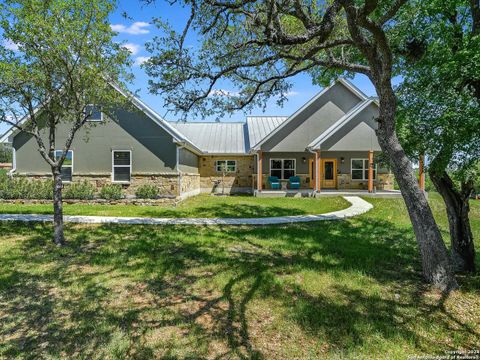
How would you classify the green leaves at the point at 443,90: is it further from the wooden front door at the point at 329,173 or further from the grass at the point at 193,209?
the wooden front door at the point at 329,173

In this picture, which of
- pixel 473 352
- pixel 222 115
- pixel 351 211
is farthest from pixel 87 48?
pixel 351 211

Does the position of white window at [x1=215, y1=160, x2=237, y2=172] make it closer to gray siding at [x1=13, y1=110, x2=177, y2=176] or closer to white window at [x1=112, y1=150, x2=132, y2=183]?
gray siding at [x1=13, y1=110, x2=177, y2=176]

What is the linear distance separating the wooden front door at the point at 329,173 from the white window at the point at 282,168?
2.27 meters

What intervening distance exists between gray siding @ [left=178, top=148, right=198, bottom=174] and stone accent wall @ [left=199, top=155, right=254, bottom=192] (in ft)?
4.06

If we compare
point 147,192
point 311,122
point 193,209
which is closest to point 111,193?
point 147,192

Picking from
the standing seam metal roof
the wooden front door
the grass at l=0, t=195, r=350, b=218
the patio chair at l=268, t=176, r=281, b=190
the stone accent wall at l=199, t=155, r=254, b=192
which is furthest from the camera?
the standing seam metal roof

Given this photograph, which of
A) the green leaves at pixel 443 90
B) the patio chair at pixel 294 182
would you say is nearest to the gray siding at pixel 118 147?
the patio chair at pixel 294 182

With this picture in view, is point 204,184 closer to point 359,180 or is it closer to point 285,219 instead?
point 359,180

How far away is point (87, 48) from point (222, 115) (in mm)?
3811

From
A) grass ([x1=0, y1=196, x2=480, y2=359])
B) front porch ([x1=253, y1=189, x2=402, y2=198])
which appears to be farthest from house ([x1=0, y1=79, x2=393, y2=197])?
grass ([x1=0, y1=196, x2=480, y2=359])

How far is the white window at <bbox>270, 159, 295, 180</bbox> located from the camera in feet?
73.7

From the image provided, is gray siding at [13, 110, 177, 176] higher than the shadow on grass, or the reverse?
gray siding at [13, 110, 177, 176]

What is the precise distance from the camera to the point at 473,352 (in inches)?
136

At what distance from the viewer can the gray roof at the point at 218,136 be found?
78.5 feet
